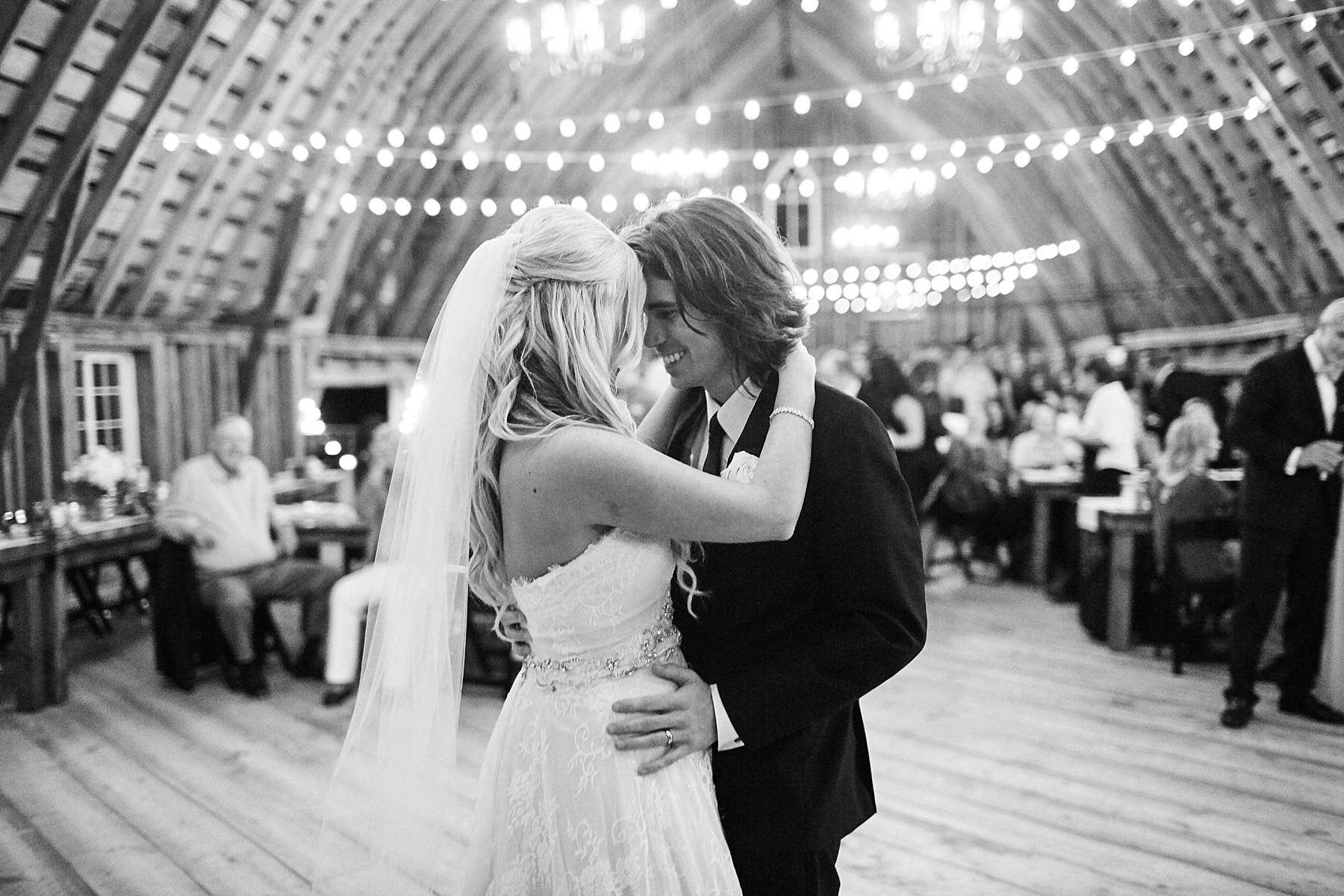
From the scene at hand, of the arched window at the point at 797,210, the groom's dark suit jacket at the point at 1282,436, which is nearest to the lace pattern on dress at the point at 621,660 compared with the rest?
the groom's dark suit jacket at the point at 1282,436

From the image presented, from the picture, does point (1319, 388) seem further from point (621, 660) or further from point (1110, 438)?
point (621, 660)

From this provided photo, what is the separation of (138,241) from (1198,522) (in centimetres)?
736

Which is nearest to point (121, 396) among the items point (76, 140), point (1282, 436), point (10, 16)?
point (76, 140)

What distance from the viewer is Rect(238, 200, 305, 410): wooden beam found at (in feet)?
27.6

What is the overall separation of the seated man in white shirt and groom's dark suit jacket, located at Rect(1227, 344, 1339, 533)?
474cm

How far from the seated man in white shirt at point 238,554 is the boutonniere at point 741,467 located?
4.31m

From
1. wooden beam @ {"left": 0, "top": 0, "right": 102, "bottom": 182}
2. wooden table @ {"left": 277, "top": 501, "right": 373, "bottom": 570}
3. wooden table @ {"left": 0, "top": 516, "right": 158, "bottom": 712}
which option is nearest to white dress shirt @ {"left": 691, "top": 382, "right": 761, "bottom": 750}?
wooden table @ {"left": 277, "top": 501, "right": 373, "bottom": 570}

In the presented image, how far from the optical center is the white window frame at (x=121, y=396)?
7402 mm

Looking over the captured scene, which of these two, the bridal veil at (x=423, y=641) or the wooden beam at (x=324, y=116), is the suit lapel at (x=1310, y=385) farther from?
the wooden beam at (x=324, y=116)

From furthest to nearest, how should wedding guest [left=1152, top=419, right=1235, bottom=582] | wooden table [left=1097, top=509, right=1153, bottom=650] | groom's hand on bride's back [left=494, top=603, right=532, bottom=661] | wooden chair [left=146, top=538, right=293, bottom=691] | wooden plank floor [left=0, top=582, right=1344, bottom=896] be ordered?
wooden table [left=1097, top=509, right=1153, bottom=650] → wooden chair [left=146, top=538, right=293, bottom=691] → wedding guest [left=1152, top=419, right=1235, bottom=582] → wooden plank floor [left=0, top=582, right=1344, bottom=896] → groom's hand on bride's back [left=494, top=603, right=532, bottom=661]

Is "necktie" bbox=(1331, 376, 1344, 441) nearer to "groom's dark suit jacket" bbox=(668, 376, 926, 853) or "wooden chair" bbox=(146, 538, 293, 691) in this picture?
"groom's dark suit jacket" bbox=(668, 376, 926, 853)

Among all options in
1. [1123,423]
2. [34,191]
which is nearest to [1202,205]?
[1123,423]

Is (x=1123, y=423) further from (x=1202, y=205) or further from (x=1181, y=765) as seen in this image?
(x=1202, y=205)

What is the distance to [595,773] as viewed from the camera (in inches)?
59.7
